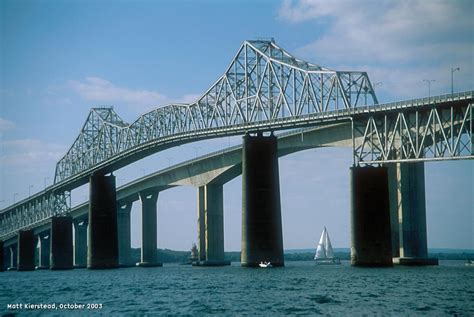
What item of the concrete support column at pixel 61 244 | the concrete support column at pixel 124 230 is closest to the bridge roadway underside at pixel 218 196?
the concrete support column at pixel 124 230

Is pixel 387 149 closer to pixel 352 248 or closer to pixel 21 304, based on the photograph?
pixel 352 248

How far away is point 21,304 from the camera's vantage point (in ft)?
217

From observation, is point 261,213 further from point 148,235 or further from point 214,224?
point 148,235

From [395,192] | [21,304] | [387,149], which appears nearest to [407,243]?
[395,192]

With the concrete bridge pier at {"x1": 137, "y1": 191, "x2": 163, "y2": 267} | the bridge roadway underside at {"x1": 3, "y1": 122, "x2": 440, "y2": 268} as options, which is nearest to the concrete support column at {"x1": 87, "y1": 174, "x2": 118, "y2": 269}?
the bridge roadway underside at {"x1": 3, "y1": 122, "x2": 440, "y2": 268}

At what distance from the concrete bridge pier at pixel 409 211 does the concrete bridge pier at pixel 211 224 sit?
40.5 metres

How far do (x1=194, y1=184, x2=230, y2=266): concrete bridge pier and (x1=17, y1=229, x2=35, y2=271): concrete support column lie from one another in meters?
38.4

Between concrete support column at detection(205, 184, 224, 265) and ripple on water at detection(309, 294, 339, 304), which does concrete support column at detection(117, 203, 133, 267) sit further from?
ripple on water at detection(309, 294, 339, 304)

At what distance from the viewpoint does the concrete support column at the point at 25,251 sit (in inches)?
6683

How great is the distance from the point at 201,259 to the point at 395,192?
4730 centimetres

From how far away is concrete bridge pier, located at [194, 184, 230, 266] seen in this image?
144 metres

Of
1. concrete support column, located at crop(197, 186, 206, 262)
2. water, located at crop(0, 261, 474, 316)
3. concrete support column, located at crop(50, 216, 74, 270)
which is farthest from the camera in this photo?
concrete support column, located at crop(50, 216, 74, 270)

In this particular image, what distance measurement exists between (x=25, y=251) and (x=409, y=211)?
87.0 metres

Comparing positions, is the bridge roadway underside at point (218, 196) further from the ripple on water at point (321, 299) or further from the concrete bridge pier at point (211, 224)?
the ripple on water at point (321, 299)
